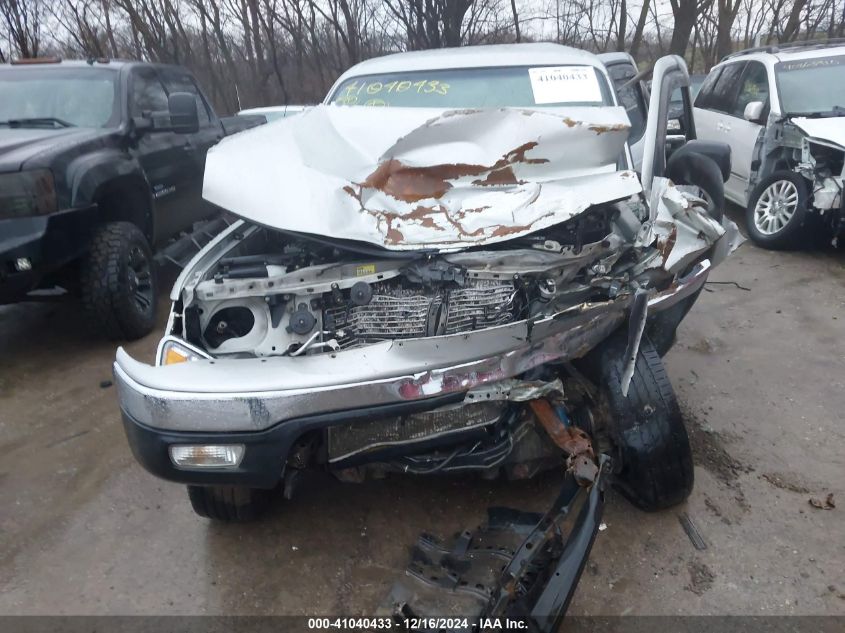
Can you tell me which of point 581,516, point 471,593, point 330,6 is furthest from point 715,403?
point 330,6

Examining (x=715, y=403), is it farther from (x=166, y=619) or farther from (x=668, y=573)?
(x=166, y=619)

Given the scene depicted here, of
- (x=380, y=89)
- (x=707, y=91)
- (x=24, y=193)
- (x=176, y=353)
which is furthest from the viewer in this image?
(x=707, y=91)

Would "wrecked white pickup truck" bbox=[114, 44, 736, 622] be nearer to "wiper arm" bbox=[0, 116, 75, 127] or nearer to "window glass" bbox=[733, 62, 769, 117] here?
"wiper arm" bbox=[0, 116, 75, 127]

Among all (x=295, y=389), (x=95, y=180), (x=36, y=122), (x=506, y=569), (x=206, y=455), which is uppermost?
(x=36, y=122)

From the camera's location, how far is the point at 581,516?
1.90m

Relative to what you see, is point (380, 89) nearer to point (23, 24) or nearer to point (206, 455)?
point (206, 455)

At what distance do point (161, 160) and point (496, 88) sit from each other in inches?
111

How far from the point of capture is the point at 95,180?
3861 mm

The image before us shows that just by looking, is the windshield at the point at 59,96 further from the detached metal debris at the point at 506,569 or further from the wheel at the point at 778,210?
the wheel at the point at 778,210

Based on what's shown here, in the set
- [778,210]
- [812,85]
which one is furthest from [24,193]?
[812,85]

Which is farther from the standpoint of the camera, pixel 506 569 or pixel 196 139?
pixel 196 139

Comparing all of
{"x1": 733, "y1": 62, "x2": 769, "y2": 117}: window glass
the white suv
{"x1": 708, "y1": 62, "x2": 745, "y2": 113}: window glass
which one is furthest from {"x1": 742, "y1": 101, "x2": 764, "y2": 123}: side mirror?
{"x1": 708, "y1": 62, "x2": 745, "y2": 113}: window glass

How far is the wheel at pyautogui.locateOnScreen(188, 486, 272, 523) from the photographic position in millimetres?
2385

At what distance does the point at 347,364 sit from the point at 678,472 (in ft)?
4.42
